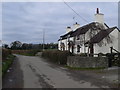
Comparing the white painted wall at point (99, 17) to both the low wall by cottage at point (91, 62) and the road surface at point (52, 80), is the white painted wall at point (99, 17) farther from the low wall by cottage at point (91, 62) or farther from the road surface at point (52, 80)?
the road surface at point (52, 80)

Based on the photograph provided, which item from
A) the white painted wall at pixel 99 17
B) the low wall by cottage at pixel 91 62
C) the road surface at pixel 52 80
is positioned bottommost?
the road surface at pixel 52 80

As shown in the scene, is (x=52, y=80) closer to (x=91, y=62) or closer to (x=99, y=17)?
(x=91, y=62)

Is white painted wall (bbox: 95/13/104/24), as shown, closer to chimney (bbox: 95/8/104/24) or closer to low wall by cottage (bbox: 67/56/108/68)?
chimney (bbox: 95/8/104/24)

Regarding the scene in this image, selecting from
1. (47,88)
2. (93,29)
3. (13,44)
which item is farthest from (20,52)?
(47,88)

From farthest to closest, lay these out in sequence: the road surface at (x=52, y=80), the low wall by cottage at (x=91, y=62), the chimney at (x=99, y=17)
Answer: the chimney at (x=99, y=17)
the low wall by cottage at (x=91, y=62)
the road surface at (x=52, y=80)

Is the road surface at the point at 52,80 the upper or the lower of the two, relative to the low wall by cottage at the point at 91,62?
lower

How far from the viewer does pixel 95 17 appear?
3206 cm

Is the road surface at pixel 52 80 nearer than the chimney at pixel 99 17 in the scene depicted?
Yes

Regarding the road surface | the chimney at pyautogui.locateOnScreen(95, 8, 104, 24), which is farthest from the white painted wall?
the road surface

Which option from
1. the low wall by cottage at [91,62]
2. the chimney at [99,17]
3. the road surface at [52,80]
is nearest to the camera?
the road surface at [52,80]

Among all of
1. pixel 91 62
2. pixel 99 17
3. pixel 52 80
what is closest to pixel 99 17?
pixel 99 17

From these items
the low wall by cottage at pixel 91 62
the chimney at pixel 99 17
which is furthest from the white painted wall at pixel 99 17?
the low wall by cottage at pixel 91 62

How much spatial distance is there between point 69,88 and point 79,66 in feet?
32.5

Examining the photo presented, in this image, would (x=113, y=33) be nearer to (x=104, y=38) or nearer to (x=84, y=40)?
(x=104, y=38)
